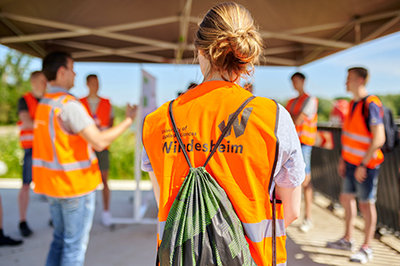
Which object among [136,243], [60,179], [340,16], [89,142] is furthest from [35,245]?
[340,16]

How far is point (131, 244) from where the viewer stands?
146 inches

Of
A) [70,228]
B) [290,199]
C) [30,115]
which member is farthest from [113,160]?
[290,199]

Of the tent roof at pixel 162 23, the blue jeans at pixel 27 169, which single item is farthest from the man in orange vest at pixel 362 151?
the blue jeans at pixel 27 169

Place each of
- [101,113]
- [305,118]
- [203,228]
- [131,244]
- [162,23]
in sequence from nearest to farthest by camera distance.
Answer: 1. [203,228]
2. [131,244]
3. [305,118]
4. [101,113]
5. [162,23]

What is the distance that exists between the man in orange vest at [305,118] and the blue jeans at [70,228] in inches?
104

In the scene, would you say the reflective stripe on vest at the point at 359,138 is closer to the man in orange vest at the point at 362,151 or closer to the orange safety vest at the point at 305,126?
the man in orange vest at the point at 362,151

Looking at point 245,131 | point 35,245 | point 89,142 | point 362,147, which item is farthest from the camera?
point 35,245

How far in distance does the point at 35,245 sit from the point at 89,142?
7.83 ft

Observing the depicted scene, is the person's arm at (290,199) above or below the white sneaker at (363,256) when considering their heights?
above

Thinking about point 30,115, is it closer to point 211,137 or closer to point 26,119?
point 26,119

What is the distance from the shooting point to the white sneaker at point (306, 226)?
412cm

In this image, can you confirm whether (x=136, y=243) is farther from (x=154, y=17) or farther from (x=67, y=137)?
(x=154, y=17)

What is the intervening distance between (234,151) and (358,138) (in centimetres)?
263

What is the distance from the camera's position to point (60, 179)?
216 cm
